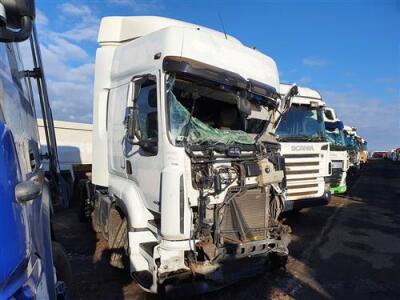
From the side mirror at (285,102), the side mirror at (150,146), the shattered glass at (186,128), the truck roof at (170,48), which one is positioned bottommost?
the side mirror at (150,146)

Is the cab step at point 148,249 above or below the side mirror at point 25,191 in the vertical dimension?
below

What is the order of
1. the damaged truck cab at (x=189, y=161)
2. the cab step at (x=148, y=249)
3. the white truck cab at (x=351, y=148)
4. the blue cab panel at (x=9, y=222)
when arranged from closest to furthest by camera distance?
the blue cab panel at (x=9, y=222)
the damaged truck cab at (x=189, y=161)
the cab step at (x=148, y=249)
the white truck cab at (x=351, y=148)

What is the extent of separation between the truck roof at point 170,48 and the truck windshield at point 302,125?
8.24 ft

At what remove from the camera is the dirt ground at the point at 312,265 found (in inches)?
198

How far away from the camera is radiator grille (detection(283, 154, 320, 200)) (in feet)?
27.0

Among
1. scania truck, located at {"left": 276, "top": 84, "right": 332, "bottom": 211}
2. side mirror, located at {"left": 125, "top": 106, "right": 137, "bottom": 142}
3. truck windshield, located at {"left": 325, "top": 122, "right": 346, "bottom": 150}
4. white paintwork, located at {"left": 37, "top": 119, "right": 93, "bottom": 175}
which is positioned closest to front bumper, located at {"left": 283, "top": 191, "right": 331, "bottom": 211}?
scania truck, located at {"left": 276, "top": 84, "right": 332, "bottom": 211}

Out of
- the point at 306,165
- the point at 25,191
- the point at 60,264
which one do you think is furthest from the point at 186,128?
the point at 306,165

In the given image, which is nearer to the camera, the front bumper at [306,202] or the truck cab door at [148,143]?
the truck cab door at [148,143]

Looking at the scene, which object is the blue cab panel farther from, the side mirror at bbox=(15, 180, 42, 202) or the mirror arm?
the mirror arm

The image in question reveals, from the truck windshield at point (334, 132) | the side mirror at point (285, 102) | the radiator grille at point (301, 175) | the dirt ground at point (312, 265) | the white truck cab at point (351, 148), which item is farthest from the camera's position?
the white truck cab at point (351, 148)

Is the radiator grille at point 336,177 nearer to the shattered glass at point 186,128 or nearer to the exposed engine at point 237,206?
the exposed engine at point 237,206

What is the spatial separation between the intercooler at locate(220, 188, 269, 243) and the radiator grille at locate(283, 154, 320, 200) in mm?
3258

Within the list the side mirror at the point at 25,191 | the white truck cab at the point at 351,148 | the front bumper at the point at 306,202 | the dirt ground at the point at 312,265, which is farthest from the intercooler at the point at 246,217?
the white truck cab at the point at 351,148

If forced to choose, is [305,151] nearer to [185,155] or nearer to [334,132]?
[185,155]
